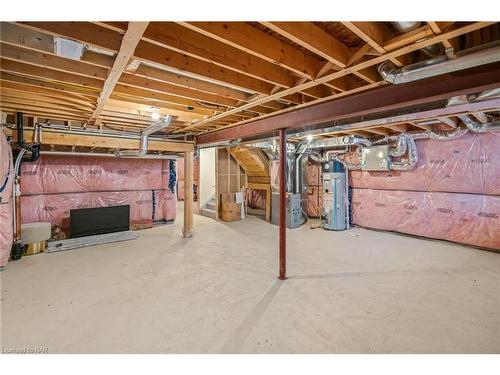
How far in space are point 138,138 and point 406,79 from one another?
13.9ft

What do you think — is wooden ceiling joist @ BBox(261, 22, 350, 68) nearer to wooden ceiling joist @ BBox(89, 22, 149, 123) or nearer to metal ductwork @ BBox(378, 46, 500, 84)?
metal ductwork @ BBox(378, 46, 500, 84)

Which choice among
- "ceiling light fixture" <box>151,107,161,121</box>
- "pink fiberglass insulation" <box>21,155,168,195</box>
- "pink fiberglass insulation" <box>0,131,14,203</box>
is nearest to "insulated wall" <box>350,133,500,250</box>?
"ceiling light fixture" <box>151,107,161,121</box>

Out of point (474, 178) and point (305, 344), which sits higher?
point (474, 178)

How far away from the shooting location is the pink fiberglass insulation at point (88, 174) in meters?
4.92

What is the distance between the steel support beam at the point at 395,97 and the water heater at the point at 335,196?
2.98 meters

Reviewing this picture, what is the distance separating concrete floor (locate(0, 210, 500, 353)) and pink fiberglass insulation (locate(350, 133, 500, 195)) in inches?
44.8

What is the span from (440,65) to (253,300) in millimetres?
2525

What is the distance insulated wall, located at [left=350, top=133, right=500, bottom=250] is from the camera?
13.6 ft

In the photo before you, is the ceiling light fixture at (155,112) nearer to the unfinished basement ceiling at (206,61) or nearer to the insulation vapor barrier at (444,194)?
the unfinished basement ceiling at (206,61)

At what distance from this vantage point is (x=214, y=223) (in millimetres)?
6598

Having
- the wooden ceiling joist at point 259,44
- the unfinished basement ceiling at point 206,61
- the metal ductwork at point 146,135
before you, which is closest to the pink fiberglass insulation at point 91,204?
the metal ductwork at point 146,135
